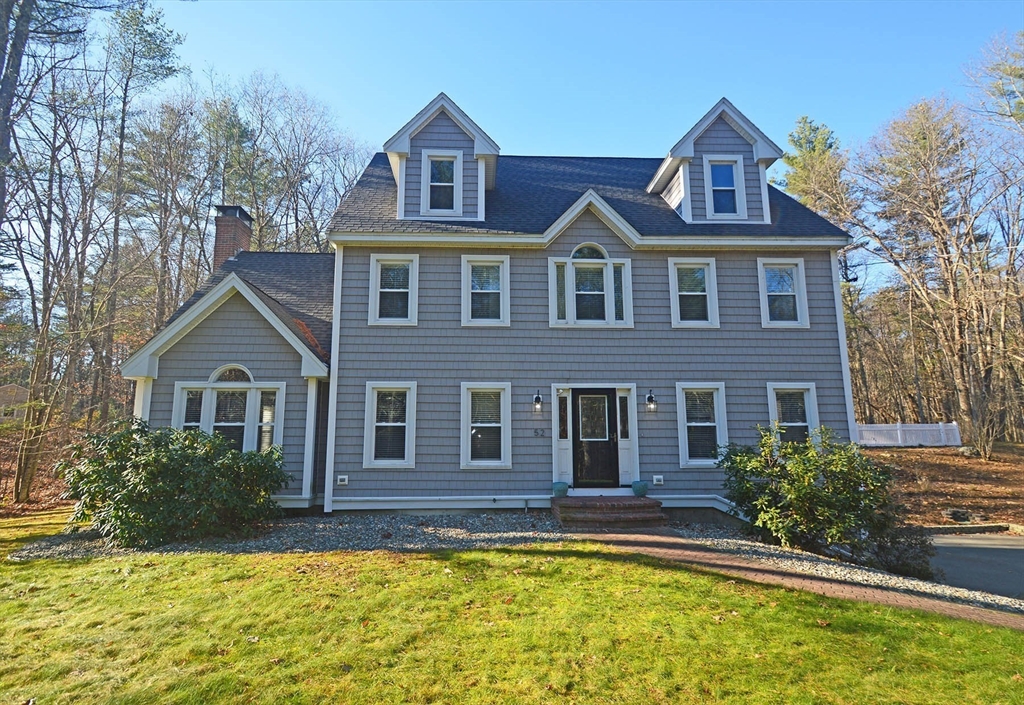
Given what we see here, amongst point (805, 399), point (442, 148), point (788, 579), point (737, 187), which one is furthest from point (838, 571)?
point (442, 148)

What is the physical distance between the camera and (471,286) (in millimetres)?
11891

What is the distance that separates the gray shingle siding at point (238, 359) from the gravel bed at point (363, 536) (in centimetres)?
188

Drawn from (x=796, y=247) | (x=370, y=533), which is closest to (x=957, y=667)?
(x=370, y=533)

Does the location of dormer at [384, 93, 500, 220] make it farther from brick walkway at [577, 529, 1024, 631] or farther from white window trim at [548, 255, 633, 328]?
brick walkway at [577, 529, 1024, 631]

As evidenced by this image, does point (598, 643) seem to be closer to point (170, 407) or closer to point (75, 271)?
point (170, 407)

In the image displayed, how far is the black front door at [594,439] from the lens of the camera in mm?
11414

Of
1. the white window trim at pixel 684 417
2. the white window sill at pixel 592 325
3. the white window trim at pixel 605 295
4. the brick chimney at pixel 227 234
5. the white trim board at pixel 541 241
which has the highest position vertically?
the brick chimney at pixel 227 234

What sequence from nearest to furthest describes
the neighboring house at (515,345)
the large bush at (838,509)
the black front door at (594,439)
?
the large bush at (838,509)
the neighboring house at (515,345)
the black front door at (594,439)

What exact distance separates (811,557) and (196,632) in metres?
8.35

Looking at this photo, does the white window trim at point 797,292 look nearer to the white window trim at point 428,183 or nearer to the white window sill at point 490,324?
the white window sill at point 490,324

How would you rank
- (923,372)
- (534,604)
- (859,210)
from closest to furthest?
(534,604), (859,210), (923,372)

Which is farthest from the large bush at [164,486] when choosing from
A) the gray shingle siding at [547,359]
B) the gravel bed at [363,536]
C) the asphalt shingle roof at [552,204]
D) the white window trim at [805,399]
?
the white window trim at [805,399]

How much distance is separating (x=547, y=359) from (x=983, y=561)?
417 inches

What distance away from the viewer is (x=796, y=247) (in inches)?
478
